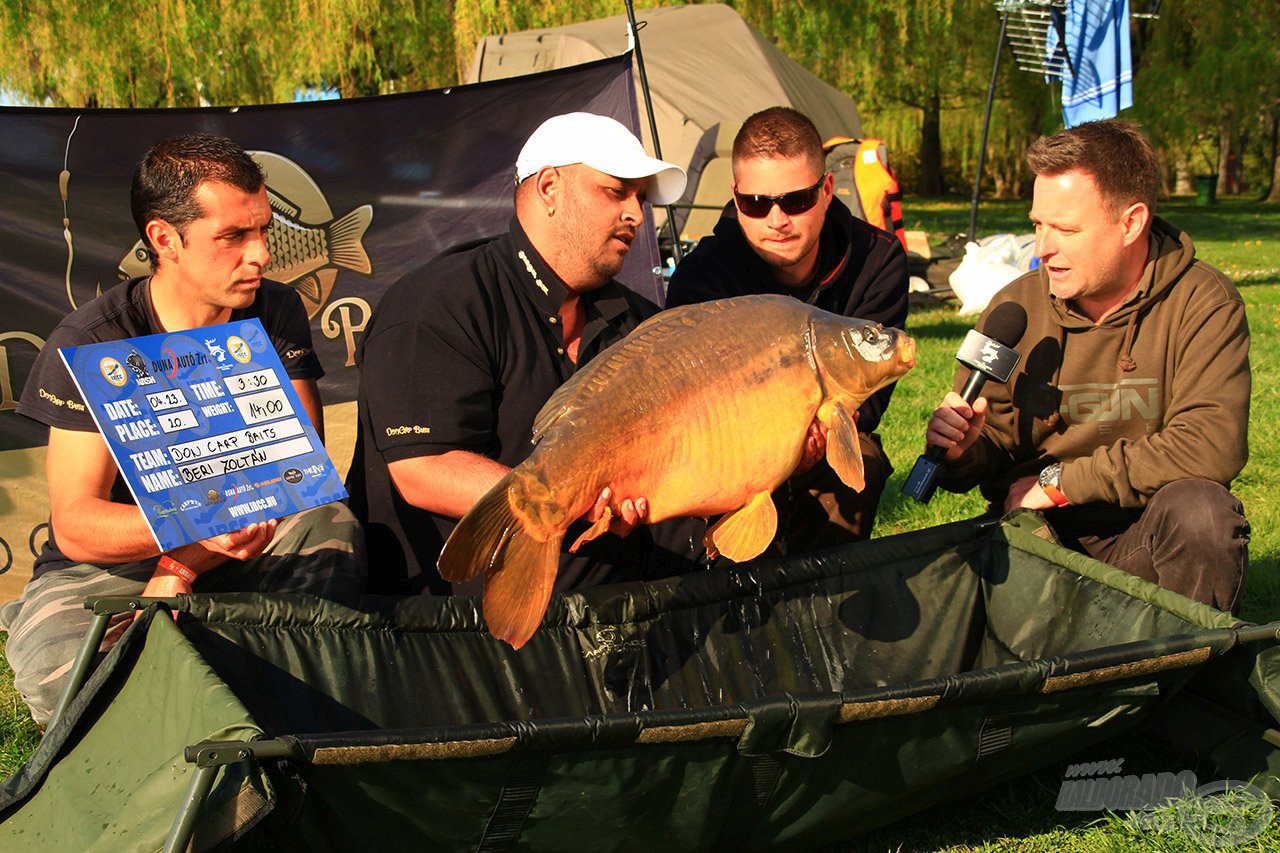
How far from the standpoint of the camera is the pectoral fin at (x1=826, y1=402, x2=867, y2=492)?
2.18 m

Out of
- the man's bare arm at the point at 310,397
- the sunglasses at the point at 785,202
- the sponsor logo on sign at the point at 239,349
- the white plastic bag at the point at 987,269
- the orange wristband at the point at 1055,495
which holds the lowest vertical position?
the white plastic bag at the point at 987,269

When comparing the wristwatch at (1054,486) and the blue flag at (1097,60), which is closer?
the wristwatch at (1054,486)

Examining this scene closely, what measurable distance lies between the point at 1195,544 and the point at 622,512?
1356 mm

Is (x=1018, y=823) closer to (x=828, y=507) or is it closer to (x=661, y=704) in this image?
(x=661, y=704)

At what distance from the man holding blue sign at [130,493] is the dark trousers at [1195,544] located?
180 centimetres

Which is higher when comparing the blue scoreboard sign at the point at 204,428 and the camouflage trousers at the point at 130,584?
the blue scoreboard sign at the point at 204,428

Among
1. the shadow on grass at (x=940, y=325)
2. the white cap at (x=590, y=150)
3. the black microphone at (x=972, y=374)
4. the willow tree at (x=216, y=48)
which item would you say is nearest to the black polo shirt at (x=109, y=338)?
the white cap at (x=590, y=150)

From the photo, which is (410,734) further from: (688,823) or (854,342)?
(854,342)

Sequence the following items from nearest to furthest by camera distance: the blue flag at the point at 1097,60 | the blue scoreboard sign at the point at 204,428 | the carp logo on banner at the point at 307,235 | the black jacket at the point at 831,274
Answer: the blue scoreboard sign at the point at 204,428, the black jacket at the point at 831,274, the carp logo on banner at the point at 307,235, the blue flag at the point at 1097,60

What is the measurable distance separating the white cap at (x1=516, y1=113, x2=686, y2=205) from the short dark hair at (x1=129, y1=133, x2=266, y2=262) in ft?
2.14

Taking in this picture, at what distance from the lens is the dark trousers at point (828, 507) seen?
3.20 metres

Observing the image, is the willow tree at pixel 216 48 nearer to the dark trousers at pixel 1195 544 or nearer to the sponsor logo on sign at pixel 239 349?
the sponsor logo on sign at pixel 239 349

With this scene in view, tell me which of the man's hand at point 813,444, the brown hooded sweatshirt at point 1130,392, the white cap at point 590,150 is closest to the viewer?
the man's hand at point 813,444

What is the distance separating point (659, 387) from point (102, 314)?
130 cm
